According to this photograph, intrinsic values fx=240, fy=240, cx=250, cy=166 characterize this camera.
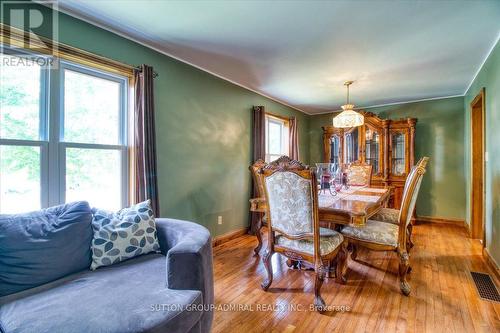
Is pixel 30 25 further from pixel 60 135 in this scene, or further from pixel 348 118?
pixel 348 118

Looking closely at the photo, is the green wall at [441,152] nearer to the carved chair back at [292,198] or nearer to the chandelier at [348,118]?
the chandelier at [348,118]

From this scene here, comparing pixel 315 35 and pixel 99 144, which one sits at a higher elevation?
pixel 315 35

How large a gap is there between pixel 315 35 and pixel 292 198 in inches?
60.1

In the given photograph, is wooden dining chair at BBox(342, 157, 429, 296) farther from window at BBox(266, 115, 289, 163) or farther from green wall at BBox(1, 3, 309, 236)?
window at BBox(266, 115, 289, 163)

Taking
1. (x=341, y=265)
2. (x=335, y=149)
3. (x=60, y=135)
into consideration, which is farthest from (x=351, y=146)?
(x=60, y=135)

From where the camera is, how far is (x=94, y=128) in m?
2.19

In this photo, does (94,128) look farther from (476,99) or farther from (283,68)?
(476,99)

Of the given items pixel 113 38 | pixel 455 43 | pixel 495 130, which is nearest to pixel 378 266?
pixel 495 130

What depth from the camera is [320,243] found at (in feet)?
6.38

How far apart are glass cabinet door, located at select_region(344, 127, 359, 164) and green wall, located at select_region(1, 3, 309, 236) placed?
2201mm

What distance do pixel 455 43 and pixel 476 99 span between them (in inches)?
50.8

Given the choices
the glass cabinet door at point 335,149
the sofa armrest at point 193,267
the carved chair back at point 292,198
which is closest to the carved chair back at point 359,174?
the glass cabinet door at point 335,149

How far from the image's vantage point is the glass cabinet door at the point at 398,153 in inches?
178

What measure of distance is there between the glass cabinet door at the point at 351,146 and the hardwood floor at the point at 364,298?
2.34 m
